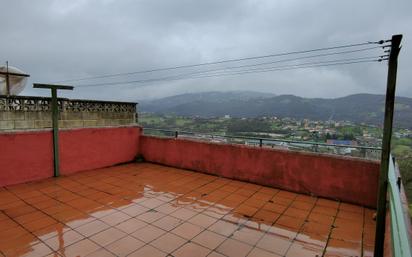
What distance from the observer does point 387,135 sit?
86.9 inches

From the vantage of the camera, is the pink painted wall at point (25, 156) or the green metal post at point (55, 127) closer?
the pink painted wall at point (25, 156)

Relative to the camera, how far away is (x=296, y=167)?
442 cm

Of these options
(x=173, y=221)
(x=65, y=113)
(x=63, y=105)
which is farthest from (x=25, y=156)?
Result: (x=173, y=221)

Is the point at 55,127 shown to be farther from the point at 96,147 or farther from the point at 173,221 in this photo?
the point at 173,221

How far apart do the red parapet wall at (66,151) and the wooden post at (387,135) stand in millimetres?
5853

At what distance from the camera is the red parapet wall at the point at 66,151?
14.8ft

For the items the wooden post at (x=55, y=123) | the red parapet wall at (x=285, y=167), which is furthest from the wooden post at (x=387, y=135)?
the wooden post at (x=55, y=123)

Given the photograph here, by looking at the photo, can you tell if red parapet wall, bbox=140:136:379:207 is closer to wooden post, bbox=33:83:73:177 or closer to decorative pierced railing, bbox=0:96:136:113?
decorative pierced railing, bbox=0:96:136:113

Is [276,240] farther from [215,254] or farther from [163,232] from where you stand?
[163,232]

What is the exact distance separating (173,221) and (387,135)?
9.08ft

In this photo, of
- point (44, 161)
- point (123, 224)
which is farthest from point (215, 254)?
point (44, 161)

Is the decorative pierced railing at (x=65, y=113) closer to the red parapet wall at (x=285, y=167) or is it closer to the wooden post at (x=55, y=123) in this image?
the wooden post at (x=55, y=123)

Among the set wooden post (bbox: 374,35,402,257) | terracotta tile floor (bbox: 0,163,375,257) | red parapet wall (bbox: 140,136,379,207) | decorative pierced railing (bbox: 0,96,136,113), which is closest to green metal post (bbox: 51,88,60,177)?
decorative pierced railing (bbox: 0,96,136,113)

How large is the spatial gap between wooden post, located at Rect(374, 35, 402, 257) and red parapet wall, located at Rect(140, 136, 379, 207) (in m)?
1.70
